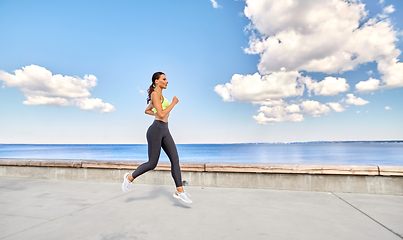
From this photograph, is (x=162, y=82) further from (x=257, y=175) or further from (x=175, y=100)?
(x=257, y=175)

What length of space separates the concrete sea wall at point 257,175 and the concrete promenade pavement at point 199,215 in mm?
206

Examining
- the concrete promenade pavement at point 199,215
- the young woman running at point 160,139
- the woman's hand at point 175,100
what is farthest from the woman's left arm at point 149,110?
the concrete promenade pavement at point 199,215

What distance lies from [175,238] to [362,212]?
8.39 feet

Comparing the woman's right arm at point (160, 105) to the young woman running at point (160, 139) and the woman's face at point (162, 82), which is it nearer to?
the young woman running at point (160, 139)

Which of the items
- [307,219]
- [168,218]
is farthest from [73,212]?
[307,219]

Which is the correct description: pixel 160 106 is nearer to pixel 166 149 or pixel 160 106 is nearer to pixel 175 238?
pixel 166 149

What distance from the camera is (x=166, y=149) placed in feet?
11.6

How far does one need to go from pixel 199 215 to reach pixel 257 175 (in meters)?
1.96

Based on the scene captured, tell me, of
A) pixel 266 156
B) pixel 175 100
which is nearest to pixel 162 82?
pixel 175 100

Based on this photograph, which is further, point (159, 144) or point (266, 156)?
point (266, 156)

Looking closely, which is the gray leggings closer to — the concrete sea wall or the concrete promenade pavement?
the concrete promenade pavement

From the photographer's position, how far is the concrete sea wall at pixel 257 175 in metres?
4.12

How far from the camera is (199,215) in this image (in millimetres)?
3037

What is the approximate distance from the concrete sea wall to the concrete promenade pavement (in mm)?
206
